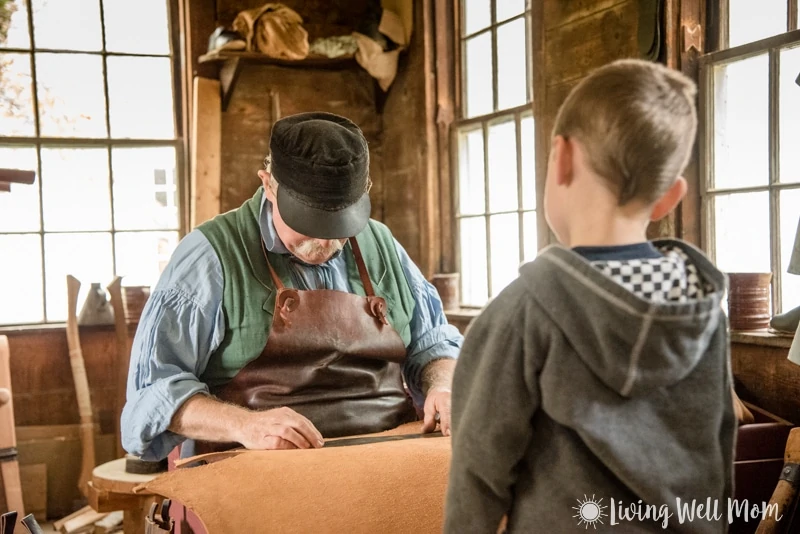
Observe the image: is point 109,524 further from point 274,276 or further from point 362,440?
point 362,440

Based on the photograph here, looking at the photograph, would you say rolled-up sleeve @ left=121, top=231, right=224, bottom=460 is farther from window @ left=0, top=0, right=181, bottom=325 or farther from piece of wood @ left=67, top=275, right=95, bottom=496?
window @ left=0, top=0, right=181, bottom=325

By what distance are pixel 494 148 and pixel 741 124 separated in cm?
154

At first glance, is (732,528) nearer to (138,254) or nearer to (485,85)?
(485,85)

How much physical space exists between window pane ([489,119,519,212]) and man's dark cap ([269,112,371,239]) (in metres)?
2.31

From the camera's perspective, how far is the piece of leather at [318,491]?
1.46 metres

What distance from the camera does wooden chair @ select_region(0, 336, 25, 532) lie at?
395cm

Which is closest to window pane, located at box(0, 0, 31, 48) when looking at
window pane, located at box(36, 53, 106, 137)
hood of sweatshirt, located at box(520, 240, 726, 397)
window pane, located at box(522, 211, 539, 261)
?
window pane, located at box(36, 53, 106, 137)

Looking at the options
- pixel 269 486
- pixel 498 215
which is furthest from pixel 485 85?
pixel 269 486

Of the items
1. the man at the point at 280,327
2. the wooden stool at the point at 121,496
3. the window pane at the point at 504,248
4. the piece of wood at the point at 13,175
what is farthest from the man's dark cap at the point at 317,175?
the window pane at the point at 504,248

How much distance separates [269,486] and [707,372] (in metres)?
0.83

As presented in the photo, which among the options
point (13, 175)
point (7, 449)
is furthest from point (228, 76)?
point (13, 175)

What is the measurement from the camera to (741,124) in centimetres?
302

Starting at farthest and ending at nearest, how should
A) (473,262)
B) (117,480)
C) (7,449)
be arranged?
(473,262), (7,449), (117,480)

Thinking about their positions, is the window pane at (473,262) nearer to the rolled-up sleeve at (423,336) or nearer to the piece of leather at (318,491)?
the rolled-up sleeve at (423,336)
